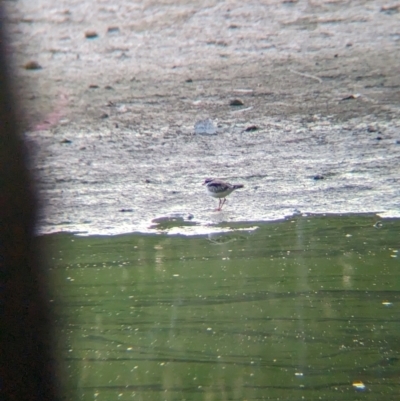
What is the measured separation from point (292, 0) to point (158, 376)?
12.5 ft

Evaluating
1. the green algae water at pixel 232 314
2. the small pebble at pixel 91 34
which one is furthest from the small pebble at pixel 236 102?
the green algae water at pixel 232 314

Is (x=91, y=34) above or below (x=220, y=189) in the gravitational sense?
below

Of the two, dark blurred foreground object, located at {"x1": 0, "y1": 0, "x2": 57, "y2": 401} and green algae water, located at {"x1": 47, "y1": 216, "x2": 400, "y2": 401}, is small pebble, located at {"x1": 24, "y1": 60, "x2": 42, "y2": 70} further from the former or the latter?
green algae water, located at {"x1": 47, "y1": 216, "x2": 400, "y2": 401}

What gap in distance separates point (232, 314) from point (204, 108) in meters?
2.25

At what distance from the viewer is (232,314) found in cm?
164

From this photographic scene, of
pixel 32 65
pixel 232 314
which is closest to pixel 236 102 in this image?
pixel 32 65

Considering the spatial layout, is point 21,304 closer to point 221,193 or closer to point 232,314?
point 232,314

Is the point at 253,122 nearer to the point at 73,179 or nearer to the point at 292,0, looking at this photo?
the point at 73,179

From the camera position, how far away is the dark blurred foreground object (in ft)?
4.47

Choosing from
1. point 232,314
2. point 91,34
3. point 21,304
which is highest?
point 21,304

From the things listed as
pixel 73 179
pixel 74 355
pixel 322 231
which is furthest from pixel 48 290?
pixel 73 179

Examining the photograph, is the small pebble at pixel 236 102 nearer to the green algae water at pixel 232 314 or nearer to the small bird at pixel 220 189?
the small bird at pixel 220 189

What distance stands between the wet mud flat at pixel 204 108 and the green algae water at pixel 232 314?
0.30 meters

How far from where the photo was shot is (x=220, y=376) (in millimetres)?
1422
